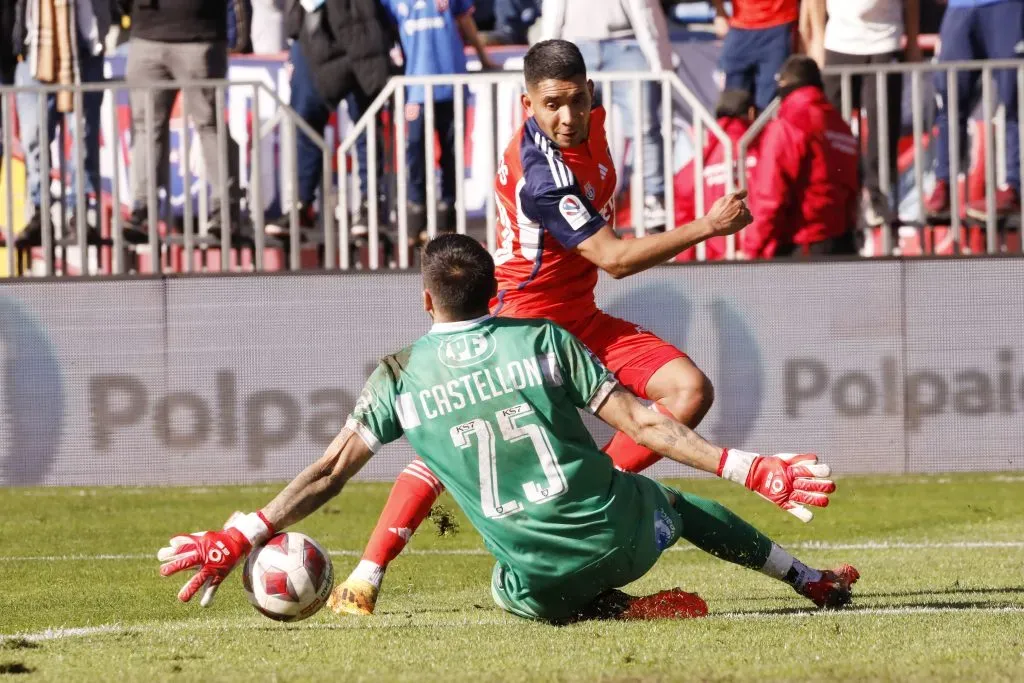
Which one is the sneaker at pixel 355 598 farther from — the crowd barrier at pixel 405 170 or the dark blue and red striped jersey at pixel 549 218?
the crowd barrier at pixel 405 170

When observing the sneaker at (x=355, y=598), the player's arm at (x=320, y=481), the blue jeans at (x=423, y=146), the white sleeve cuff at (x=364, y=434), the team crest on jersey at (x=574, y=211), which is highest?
the blue jeans at (x=423, y=146)

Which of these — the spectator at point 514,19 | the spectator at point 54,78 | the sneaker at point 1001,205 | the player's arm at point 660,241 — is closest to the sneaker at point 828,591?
the player's arm at point 660,241

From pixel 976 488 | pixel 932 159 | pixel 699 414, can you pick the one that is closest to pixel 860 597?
pixel 699 414

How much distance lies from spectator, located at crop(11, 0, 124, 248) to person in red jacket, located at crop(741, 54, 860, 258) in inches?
174

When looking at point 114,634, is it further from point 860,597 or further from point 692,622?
point 860,597

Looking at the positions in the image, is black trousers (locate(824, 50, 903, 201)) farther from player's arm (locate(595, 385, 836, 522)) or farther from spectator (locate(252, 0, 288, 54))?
player's arm (locate(595, 385, 836, 522))

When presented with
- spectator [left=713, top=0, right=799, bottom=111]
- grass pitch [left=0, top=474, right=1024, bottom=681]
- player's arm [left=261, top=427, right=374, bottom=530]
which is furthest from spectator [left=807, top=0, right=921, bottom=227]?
player's arm [left=261, top=427, right=374, bottom=530]

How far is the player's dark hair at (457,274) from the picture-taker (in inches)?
232

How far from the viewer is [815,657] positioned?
17.3 feet

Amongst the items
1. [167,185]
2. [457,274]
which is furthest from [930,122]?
[457,274]

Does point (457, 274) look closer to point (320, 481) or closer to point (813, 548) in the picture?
point (320, 481)

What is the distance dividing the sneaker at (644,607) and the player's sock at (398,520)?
3.15ft

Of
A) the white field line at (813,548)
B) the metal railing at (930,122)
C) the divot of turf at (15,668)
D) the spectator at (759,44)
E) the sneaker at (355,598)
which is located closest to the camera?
the divot of turf at (15,668)

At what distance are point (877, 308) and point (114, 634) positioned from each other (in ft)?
23.2
